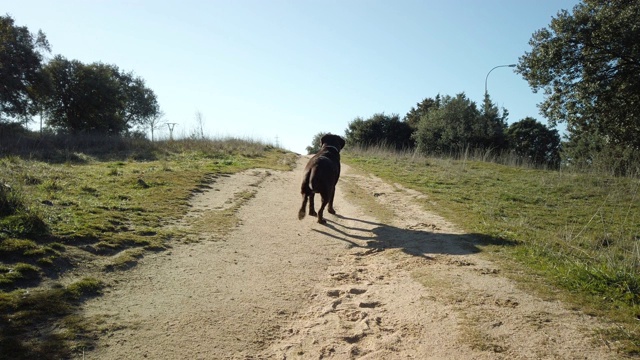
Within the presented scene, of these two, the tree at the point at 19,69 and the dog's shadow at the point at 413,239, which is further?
the tree at the point at 19,69

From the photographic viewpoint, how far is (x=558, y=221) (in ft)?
28.1

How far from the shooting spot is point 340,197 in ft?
38.9

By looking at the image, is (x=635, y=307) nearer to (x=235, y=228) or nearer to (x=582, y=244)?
(x=582, y=244)

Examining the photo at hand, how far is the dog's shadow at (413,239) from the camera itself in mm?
6473

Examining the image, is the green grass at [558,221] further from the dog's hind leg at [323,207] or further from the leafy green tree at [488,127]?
the leafy green tree at [488,127]

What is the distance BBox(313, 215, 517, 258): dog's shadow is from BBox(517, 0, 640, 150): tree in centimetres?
1022

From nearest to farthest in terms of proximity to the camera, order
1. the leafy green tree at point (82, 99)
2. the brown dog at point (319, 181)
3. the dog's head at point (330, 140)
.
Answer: the brown dog at point (319, 181)
the dog's head at point (330, 140)
the leafy green tree at point (82, 99)

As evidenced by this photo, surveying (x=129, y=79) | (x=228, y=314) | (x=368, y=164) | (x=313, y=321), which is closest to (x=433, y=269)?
(x=313, y=321)

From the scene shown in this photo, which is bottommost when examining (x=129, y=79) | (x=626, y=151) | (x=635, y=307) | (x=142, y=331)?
(x=142, y=331)

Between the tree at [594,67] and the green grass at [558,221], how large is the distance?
7.55 ft

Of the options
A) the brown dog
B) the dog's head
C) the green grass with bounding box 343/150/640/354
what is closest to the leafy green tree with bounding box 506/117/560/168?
the green grass with bounding box 343/150/640/354

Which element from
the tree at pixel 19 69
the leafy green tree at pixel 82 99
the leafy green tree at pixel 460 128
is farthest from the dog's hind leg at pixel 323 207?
the leafy green tree at pixel 82 99

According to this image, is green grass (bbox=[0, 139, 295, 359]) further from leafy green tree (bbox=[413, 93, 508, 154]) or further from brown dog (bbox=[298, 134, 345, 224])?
leafy green tree (bbox=[413, 93, 508, 154])

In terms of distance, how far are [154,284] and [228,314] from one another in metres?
1.21
